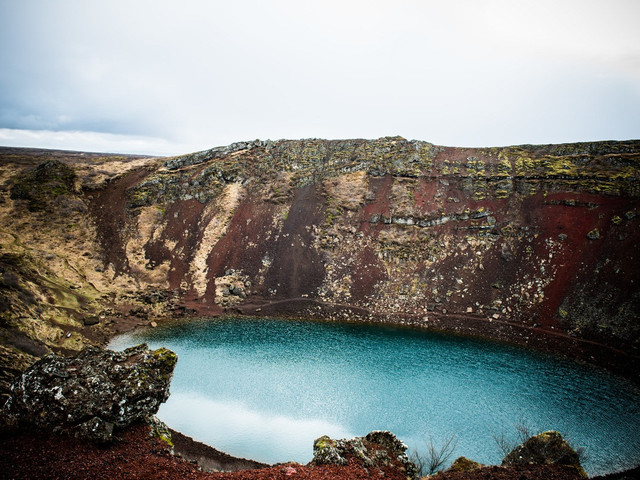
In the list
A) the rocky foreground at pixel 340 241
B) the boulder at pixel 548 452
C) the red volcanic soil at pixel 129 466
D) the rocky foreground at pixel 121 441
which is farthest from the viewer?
the rocky foreground at pixel 340 241

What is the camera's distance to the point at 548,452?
47.2ft

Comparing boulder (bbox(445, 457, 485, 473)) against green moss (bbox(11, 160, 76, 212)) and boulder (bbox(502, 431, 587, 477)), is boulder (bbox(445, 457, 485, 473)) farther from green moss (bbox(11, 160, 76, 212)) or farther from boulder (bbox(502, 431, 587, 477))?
green moss (bbox(11, 160, 76, 212))

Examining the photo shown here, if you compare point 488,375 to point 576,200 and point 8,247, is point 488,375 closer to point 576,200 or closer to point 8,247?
point 576,200

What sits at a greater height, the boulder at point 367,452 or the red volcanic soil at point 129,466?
the red volcanic soil at point 129,466

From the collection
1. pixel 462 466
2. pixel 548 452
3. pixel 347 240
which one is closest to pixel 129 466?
pixel 462 466

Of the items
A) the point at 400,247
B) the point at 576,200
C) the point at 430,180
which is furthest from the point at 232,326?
the point at 576,200

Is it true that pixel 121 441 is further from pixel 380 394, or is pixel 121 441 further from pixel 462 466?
pixel 380 394

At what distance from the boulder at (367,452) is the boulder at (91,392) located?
6.82m

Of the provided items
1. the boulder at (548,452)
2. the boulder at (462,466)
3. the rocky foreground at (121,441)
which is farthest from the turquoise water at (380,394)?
the rocky foreground at (121,441)

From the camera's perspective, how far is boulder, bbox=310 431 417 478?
538 inches

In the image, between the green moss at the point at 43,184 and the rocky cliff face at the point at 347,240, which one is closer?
the rocky cliff face at the point at 347,240

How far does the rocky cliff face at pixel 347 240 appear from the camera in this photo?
44.4 meters

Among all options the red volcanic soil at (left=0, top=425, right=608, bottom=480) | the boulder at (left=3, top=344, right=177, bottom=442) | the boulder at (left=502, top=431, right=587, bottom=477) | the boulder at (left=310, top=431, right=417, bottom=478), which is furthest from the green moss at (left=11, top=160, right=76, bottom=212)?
the boulder at (left=502, top=431, right=587, bottom=477)

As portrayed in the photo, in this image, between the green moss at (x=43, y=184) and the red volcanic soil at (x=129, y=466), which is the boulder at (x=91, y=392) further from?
the green moss at (x=43, y=184)
